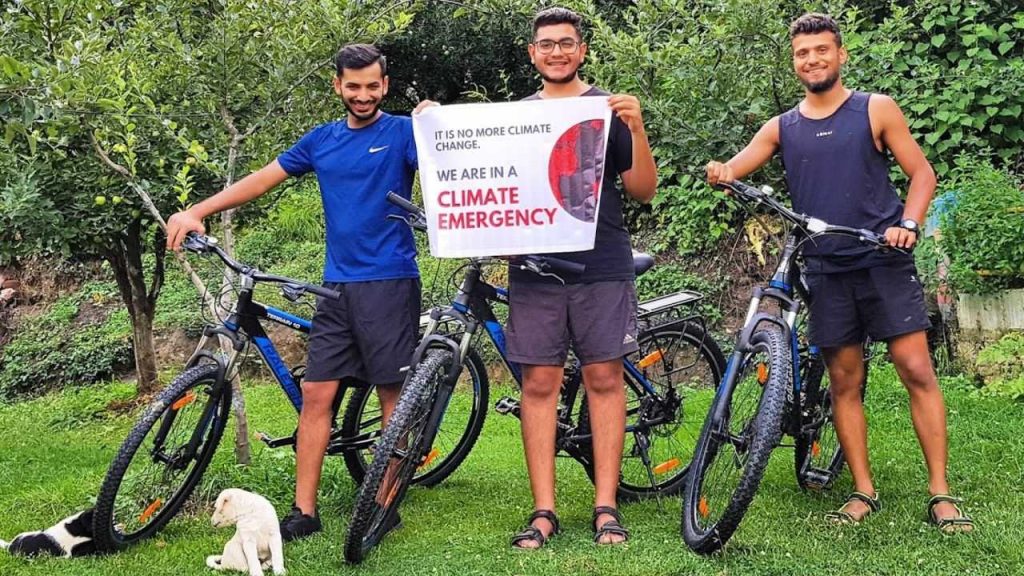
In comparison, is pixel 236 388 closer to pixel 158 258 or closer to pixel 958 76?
pixel 158 258

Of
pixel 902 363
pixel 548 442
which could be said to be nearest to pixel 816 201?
pixel 902 363

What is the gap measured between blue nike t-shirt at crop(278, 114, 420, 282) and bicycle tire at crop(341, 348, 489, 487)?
0.57 metres

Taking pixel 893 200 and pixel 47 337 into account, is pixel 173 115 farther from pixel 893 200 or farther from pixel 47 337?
pixel 47 337

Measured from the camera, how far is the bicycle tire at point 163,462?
3.63 m

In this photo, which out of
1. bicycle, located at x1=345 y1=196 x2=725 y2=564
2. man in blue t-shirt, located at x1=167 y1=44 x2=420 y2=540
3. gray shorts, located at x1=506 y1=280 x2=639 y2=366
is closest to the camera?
bicycle, located at x1=345 y1=196 x2=725 y2=564

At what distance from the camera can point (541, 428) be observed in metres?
3.79

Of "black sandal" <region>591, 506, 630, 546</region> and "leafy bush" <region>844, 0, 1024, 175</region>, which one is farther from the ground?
"leafy bush" <region>844, 0, 1024, 175</region>

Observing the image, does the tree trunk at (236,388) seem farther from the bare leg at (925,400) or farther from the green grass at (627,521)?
the bare leg at (925,400)

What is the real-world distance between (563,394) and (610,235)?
2.69 feet

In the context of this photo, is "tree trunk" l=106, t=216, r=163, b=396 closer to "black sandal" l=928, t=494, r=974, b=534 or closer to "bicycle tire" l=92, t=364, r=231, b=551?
"bicycle tire" l=92, t=364, r=231, b=551

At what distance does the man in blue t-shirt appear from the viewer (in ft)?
12.6

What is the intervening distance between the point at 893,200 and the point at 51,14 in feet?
11.7

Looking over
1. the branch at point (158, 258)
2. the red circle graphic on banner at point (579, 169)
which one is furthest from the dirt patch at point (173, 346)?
the red circle graphic on banner at point (579, 169)

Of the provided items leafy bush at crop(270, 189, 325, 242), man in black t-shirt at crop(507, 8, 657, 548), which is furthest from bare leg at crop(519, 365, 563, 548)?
leafy bush at crop(270, 189, 325, 242)
